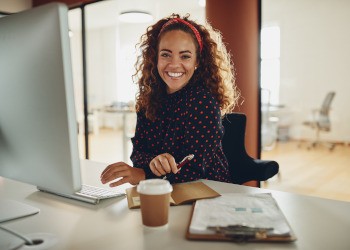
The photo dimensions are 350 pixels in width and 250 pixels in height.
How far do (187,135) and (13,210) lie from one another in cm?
70

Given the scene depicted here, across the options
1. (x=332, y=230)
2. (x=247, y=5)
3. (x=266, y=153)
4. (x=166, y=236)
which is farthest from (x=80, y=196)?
(x=266, y=153)

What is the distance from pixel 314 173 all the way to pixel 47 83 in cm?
442

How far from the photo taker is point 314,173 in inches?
177

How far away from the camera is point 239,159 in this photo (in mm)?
1956

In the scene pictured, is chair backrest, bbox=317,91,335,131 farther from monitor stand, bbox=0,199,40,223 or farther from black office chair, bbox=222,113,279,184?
monitor stand, bbox=0,199,40,223

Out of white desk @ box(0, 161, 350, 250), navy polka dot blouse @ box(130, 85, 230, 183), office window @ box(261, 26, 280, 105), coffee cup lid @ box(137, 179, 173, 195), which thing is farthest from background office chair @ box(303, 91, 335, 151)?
coffee cup lid @ box(137, 179, 173, 195)

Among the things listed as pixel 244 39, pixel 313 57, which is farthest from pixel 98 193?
pixel 313 57

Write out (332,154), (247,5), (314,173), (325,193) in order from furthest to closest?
(332,154) → (314,173) → (325,193) → (247,5)

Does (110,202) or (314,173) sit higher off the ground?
(110,202)

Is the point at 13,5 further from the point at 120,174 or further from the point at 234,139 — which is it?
the point at 120,174

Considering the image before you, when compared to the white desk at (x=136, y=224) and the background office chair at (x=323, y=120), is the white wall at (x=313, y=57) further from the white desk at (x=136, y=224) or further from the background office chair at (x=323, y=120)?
the white desk at (x=136, y=224)

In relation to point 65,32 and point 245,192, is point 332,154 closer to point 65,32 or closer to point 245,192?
point 245,192

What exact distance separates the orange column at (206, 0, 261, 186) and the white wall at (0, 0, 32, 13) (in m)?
2.89

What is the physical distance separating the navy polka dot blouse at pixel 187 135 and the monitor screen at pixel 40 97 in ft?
1.82
